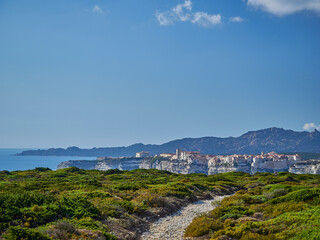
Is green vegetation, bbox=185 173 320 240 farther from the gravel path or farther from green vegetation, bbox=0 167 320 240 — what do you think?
the gravel path

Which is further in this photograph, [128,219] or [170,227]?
[170,227]

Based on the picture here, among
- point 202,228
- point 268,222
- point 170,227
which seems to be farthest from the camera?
point 170,227

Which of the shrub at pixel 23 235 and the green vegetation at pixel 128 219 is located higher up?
the shrub at pixel 23 235

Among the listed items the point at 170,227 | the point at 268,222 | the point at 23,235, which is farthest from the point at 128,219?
the point at 268,222

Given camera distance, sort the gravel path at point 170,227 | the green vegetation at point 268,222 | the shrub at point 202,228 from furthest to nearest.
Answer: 1. the gravel path at point 170,227
2. the shrub at point 202,228
3. the green vegetation at point 268,222

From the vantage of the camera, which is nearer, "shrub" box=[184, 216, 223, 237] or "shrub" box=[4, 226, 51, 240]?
"shrub" box=[4, 226, 51, 240]

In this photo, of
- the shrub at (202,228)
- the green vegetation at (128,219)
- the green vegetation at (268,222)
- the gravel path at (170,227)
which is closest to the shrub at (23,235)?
the green vegetation at (128,219)

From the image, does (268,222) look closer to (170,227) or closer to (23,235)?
(170,227)

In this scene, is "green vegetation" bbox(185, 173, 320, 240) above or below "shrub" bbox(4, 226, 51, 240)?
below

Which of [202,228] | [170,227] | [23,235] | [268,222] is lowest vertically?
[170,227]

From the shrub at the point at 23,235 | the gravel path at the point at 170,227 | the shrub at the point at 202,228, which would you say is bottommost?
the gravel path at the point at 170,227

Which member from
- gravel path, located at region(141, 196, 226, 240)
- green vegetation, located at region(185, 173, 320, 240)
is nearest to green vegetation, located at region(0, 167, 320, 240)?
green vegetation, located at region(185, 173, 320, 240)

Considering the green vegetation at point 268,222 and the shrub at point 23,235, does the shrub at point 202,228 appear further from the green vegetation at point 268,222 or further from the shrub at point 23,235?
the shrub at point 23,235

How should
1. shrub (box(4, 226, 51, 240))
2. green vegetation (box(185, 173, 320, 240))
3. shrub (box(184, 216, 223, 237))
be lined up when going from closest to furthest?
shrub (box(4, 226, 51, 240))
green vegetation (box(185, 173, 320, 240))
shrub (box(184, 216, 223, 237))
